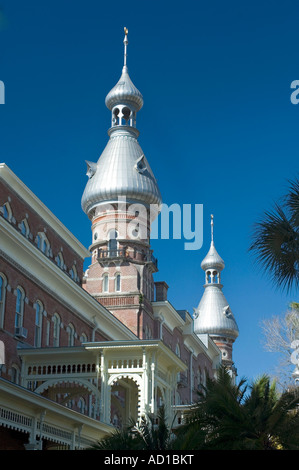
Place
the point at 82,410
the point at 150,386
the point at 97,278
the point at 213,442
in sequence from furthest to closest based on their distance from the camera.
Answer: the point at 97,278, the point at 82,410, the point at 150,386, the point at 213,442

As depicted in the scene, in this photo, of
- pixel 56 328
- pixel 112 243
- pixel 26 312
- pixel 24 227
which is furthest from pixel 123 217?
pixel 26 312

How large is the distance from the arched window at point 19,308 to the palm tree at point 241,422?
1467 cm

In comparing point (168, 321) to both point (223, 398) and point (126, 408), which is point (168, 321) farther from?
point (223, 398)

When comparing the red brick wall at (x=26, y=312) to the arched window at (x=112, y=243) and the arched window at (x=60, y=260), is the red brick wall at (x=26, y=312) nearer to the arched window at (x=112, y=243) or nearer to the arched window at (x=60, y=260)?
the arched window at (x=60, y=260)

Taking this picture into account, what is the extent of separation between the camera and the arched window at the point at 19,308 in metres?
31.3

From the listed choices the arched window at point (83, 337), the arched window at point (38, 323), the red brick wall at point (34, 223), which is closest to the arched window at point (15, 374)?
the arched window at point (38, 323)

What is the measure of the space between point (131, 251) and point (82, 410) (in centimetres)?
1847

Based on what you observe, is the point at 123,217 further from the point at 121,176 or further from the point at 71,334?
the point at 71,334

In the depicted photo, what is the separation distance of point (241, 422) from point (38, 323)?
1795 centimetres

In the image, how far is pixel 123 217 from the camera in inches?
2185

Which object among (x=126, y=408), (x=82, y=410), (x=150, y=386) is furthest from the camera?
(x=82, y=410)

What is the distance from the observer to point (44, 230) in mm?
38406

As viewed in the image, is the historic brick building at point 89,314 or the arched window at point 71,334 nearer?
the historic brick building at point 89,314
